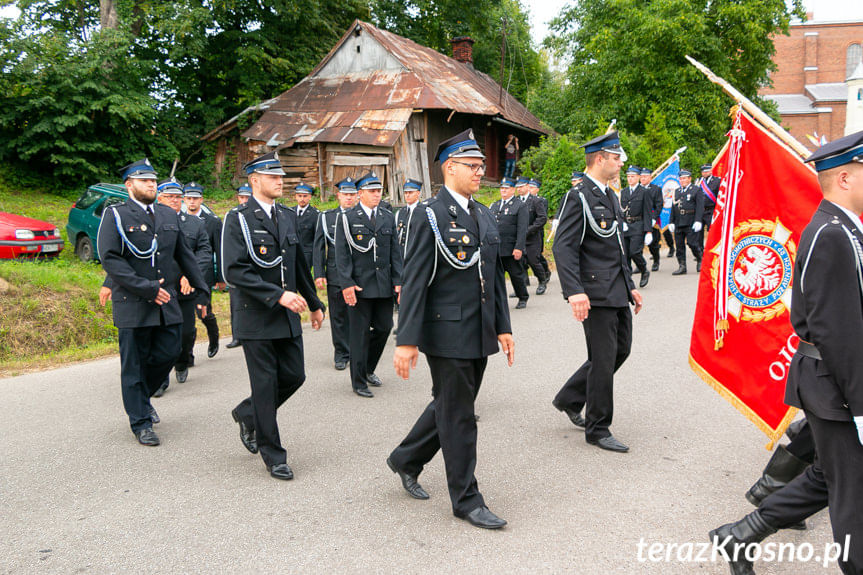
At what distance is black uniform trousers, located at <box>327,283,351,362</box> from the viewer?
7801 millimetres

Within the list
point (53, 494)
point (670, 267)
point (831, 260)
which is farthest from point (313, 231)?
point (670, 267)

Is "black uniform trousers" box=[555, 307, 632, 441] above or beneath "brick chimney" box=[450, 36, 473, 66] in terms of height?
beneath

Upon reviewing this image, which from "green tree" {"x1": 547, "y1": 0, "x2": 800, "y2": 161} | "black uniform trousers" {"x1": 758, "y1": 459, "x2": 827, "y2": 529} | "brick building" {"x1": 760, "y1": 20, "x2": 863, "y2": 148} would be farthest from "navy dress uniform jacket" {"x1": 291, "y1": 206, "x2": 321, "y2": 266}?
"brick building" {"x1": 760, "y1": 20, "x2": 863, "y2": 148}

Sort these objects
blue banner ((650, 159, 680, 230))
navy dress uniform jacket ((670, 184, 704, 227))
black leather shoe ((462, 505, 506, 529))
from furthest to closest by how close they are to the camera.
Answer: blue banner ((650, 159, 680, 230)), navy dress uniform jacket ((670, 184, 704, 227)), black leather shoe ((462, 505, 506, 529))

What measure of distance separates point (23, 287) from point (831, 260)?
994 centimetres

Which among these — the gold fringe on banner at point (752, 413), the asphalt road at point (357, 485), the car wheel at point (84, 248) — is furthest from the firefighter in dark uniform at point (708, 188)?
the car wheel at point (84, 248)

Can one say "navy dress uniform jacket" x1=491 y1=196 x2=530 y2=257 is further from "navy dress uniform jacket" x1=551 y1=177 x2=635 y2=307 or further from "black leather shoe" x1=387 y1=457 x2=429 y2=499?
"black leather shoe" x1=387 y1=457 x2=429 y2=499

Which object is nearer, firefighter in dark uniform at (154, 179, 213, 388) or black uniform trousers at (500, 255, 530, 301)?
firefighter in dark uniform at (154, 179, 213, 388)

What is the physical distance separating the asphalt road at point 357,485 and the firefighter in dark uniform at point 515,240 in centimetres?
424

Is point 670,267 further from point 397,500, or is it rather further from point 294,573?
point 294,573

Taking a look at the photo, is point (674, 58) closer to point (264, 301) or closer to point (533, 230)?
point (533, 230)

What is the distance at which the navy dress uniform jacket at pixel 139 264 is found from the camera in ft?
17.2

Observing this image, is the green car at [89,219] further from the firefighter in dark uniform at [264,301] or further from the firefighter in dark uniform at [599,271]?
the firefighter in dark uniform at [599,271]

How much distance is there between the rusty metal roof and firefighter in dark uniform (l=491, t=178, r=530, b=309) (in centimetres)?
1118
